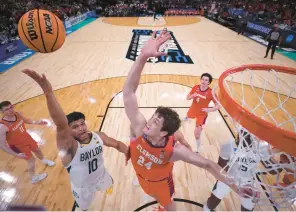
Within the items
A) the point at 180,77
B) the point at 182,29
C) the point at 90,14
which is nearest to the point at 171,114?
the point at 180,77

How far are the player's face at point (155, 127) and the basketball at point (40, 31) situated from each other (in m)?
2.39

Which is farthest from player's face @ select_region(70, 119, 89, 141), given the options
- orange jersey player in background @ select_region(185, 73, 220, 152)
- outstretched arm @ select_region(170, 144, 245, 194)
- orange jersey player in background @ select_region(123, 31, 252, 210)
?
orange jersey player in background @ select_region(185, 73, 220, 152)

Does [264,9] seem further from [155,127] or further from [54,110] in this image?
[54,110]

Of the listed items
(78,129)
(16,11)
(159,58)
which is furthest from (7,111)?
(16,11)

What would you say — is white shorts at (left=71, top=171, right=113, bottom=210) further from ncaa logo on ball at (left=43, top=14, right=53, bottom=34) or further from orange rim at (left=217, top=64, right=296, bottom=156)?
ncaa logo on ball at (left=43, top=14, right=53, bottom=34)

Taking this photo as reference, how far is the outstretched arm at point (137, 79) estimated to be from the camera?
6.10ft

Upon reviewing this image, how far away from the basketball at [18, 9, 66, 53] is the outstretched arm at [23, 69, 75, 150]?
1807 mm

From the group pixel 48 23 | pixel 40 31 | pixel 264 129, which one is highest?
pixel 48 23

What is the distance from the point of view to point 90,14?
2325 centimetres

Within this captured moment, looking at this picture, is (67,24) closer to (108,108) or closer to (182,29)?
(182,29)

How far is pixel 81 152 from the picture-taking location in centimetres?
251

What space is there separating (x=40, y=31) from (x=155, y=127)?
256cm

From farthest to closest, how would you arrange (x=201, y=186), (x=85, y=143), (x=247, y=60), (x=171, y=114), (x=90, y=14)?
(x=90, y=14) < (x=247, y=60) < (x=201, y=186) < (x=85, y=143) < (x=171, y=114)

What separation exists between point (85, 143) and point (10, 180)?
8.18 feet
